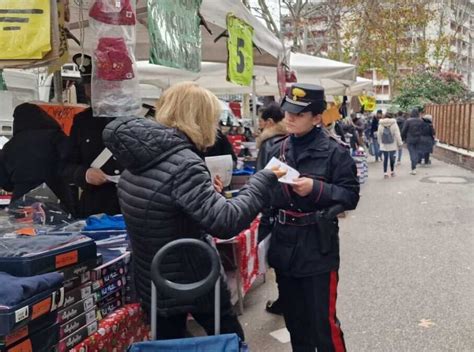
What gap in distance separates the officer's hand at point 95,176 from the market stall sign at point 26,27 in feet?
4.44

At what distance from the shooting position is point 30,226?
3.27 m

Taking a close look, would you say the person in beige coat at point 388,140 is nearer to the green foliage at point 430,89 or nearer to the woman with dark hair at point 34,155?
the woman with dark hair at point 34,155

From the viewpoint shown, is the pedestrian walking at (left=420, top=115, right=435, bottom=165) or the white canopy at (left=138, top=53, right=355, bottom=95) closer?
the white canopy at (left=138, top=53, right=355, bottom=95)

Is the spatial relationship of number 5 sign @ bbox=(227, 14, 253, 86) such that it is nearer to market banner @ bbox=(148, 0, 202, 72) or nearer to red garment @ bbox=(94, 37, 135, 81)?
market banner @ bbox=(148, 0, 202, 72)

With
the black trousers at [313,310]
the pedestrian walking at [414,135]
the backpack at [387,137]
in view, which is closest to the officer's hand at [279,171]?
the black trousers at [313,310]

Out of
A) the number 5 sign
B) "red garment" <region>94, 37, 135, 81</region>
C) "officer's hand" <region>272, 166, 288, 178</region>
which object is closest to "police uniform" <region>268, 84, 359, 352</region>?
"officer's hand" <region>272, 166, 288, 178</region>

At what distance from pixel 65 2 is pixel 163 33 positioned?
616mm

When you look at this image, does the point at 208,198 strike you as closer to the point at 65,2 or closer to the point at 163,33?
the point at 163,33

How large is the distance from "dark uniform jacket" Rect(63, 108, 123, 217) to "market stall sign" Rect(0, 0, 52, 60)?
146cm

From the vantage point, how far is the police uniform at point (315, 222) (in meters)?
3.09

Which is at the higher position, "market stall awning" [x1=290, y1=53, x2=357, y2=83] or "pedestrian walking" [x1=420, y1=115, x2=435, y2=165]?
"market stall awning" [x1=290, y1=53, x2=357, y2=83]

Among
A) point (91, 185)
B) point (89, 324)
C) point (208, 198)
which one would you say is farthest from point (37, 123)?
point (208, 198)

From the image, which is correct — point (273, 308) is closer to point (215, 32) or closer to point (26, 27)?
point (215, 32)

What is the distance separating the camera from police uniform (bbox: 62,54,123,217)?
3971 mm
